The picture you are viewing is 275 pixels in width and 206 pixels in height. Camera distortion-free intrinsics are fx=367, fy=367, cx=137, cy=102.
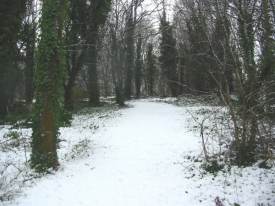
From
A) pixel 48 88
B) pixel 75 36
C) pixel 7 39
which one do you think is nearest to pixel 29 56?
pixel 75 36

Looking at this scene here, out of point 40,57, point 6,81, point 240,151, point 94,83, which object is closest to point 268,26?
point 240,151

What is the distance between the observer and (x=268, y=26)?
1137 centimetres

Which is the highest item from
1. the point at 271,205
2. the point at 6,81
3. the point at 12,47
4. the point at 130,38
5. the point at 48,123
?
the point at 130,38

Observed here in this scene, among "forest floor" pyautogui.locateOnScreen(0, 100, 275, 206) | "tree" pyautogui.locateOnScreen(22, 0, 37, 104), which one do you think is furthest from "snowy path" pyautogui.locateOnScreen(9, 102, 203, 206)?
"tree" pyautogui.locateOnScreen(22, 0, 37, 104)

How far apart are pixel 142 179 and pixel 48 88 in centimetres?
377

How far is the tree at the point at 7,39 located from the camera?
2045 cm

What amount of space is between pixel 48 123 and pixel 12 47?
41.0 ft

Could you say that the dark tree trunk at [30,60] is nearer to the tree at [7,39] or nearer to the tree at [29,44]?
the tree at [29,44]

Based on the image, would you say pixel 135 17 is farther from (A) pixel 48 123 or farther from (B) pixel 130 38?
(A) pixel 48 123

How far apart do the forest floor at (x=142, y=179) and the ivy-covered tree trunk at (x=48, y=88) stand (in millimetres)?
720

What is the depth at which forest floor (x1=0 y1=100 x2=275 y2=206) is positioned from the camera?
8227 mm

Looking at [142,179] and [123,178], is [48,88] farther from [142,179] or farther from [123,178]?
[142,179]

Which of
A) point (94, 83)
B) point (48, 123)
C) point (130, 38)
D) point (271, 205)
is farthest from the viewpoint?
point (130, 38)

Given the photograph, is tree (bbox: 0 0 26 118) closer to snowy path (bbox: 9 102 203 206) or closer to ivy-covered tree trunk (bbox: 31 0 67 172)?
snowy path (bbox: 9 102 203 206)
